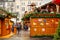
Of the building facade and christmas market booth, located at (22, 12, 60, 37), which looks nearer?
christmas market booth, located at (22, 12, 60, 37)

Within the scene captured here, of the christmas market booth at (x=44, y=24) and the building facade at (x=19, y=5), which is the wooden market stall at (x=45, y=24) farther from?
the building facade at (x=19, y=5)

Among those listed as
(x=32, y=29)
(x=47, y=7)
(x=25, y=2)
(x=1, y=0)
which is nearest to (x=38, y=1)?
(x=25, y=2)

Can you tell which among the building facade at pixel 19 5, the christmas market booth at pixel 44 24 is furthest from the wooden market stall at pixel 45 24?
the building facade at pixel 19 5

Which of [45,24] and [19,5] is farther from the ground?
[45,24]

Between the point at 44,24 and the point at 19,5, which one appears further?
the point at 19,5

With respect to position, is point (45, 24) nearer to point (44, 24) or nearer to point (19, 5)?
point (44, 24)

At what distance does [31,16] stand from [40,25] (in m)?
1.46

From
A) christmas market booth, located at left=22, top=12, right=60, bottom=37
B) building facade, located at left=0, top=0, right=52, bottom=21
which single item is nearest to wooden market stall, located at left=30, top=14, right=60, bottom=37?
christmas market booth, located at left=22, top=12, right=60, bottom=37

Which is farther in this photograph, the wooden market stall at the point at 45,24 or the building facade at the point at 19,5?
the building facade at the point at 19,5

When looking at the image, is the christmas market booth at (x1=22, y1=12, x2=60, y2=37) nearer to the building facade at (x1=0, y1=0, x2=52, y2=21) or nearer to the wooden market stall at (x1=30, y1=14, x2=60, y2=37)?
the wooden market stall at (x1=30, y1=14, x2=60, y2=37)

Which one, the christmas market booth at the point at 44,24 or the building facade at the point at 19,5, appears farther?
the building facade at the point at 19,5

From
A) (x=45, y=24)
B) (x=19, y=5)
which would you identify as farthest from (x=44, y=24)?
(x=19, y=5)

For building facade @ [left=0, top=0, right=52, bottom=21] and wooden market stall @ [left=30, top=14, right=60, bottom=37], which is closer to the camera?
wooden market stall @ [left=30, top=14, right=60, bottom=37]

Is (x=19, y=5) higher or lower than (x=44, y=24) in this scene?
lower
